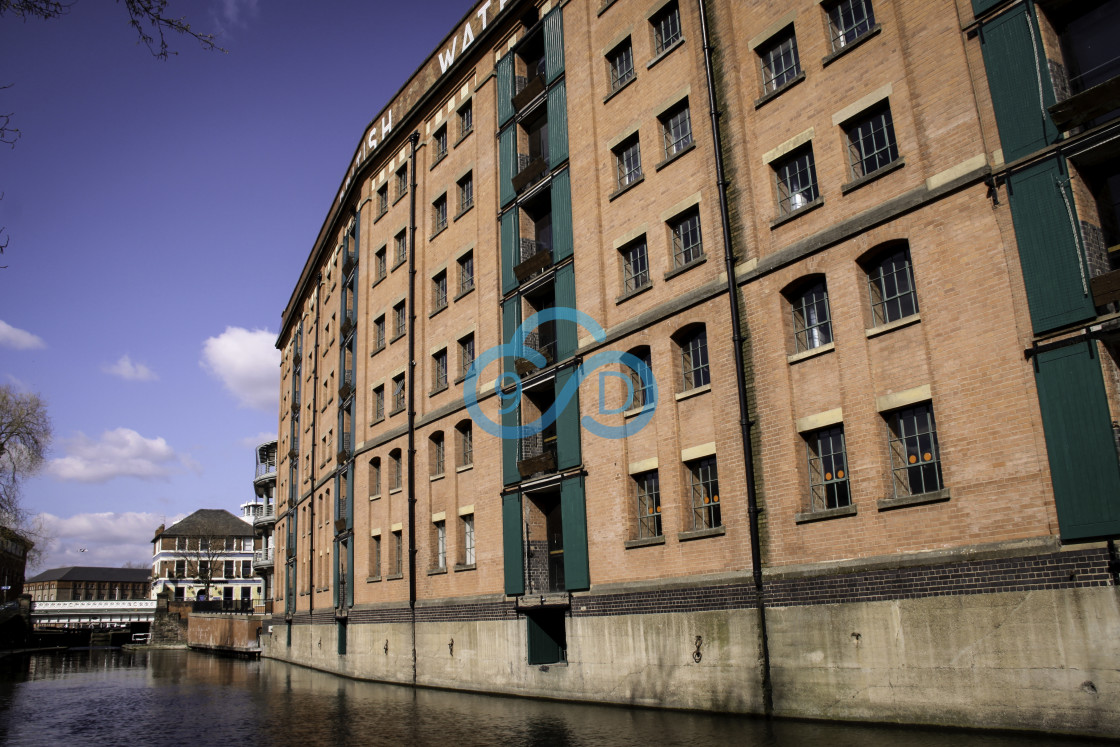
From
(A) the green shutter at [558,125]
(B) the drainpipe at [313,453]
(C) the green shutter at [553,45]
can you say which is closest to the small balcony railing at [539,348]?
(A) the green shutter at [558,125]

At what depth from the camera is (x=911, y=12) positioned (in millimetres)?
14500

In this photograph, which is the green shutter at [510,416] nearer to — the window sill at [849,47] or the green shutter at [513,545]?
the green shutter at [513,545]

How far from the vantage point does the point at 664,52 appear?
19.6m

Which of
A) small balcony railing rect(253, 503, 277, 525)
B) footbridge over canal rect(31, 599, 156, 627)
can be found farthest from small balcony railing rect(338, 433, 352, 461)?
footbridge over canal rect(31, 599, 156, 627)

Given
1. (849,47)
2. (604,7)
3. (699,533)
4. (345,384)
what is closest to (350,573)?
(345,384)

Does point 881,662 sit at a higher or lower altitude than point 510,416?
lower

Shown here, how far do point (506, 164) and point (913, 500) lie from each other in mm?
16467

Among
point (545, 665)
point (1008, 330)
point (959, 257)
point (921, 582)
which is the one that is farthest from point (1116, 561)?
point (545, 665)

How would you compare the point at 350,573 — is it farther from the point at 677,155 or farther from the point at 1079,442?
the point at 1079,442

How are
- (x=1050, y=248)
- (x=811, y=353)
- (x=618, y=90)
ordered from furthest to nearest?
(x=618, y=90) < (x=811, y=353) < (x=1050, y=248)

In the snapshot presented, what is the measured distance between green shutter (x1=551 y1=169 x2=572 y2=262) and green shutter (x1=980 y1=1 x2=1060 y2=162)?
37.1 ft

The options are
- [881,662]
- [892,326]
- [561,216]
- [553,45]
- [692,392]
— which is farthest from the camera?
[553,45]

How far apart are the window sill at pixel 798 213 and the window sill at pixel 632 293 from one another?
11.8 ft

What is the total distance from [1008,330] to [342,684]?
79.0 ft
